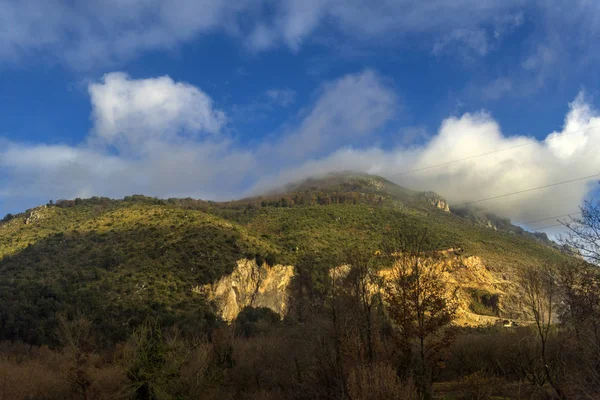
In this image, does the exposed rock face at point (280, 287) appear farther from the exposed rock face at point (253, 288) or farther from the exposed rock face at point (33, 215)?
the exposed rock face at point (33, 215)

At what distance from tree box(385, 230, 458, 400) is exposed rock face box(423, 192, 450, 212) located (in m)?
116

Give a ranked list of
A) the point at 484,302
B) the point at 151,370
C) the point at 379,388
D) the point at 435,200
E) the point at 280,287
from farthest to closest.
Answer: the point at 435,200, the point at 484,302, the point at 280,287, the point at 151,370, the point at 379,388

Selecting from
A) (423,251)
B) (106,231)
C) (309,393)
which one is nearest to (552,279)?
(423,251)

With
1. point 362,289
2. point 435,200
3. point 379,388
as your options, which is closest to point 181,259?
point 362,289

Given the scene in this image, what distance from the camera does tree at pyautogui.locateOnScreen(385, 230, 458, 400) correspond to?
1988 cm

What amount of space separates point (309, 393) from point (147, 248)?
46911 millimetres

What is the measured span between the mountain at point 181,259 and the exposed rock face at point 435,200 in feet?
121

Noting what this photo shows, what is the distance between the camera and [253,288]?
64.9m

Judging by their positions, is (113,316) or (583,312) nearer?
(583,312)

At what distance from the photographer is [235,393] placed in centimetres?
3067

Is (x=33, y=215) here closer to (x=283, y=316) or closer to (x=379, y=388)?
(x=283, y=316)

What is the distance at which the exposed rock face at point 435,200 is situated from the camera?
445ft

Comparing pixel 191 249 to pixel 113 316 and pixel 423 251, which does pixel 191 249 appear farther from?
pixel 423 251

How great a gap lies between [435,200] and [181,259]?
10431 centimetres
